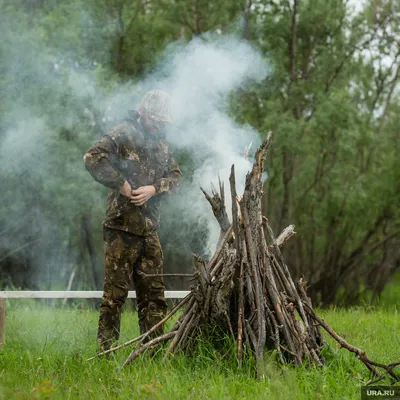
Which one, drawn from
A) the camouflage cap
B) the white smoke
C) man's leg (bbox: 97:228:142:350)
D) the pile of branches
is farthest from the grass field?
the white smoke

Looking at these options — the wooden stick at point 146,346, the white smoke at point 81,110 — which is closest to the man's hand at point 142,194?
the wooden stick at point 146,346

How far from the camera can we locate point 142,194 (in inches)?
200

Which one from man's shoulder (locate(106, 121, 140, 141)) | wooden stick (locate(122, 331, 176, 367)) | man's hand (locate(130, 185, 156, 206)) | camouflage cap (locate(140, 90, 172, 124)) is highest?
camouflage cap (locate(140, 90, 172, 124))

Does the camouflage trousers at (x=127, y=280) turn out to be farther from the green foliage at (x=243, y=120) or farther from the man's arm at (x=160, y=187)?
the green foliage at (x=243, y=120)

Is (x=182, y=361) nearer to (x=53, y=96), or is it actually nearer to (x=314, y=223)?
(x=53, y=96)

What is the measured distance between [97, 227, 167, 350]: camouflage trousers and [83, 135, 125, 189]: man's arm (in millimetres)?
393

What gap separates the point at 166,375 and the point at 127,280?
1.31 m

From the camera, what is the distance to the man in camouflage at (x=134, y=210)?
201 inches

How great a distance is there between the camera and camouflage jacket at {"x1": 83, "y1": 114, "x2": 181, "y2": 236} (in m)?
5.00

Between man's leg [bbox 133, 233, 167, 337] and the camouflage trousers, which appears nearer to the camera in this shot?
the camouflage trousers

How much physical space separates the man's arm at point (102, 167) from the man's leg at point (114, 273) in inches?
15.5

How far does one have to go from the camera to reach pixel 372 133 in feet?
37.4

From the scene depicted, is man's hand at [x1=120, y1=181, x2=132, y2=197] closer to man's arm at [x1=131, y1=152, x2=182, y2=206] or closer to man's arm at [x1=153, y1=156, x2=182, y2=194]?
man's arm at [x1=131, y1=152, x2=182, y2=206]

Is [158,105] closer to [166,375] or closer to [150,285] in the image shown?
[150,285]
